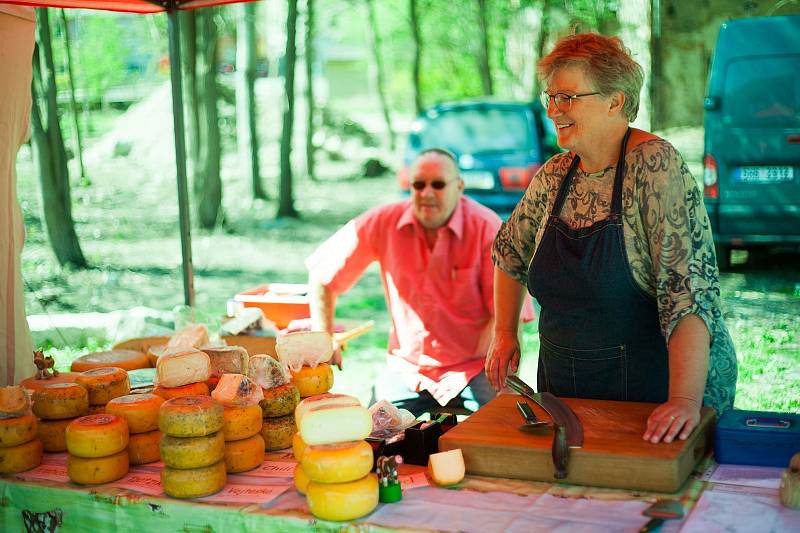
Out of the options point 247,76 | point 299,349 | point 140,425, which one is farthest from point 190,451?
point 247,76

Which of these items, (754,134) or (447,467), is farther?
(754,134)

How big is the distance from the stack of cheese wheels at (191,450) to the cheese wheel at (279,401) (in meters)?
0.23

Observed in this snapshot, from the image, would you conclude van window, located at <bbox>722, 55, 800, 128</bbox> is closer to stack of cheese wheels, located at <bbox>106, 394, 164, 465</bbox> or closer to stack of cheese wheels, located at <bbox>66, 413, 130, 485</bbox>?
stack of cheese wheels, located at <bbox>106, 394, 164, 465</bbox>

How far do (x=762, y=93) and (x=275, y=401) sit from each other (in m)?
3.46

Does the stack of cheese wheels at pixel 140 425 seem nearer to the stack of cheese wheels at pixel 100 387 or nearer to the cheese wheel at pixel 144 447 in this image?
the cheese wheel at pixel 144 447

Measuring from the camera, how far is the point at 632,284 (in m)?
2.22

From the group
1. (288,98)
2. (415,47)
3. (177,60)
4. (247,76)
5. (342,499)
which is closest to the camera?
(342,499)

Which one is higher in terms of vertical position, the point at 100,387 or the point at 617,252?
the point at 617,252

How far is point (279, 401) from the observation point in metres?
2.16

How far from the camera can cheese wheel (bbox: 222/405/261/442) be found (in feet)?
6.56

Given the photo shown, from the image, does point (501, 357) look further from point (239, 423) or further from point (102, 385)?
point (102, 385)

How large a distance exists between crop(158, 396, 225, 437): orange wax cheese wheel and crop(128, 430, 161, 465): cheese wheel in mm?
188

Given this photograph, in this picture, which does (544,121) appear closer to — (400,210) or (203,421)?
(400,210)

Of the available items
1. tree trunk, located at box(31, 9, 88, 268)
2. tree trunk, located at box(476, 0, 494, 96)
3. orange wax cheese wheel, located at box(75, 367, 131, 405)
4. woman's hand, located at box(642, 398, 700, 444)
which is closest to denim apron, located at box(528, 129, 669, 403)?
woman's hand, located at box(642, 398, 700, 444)
